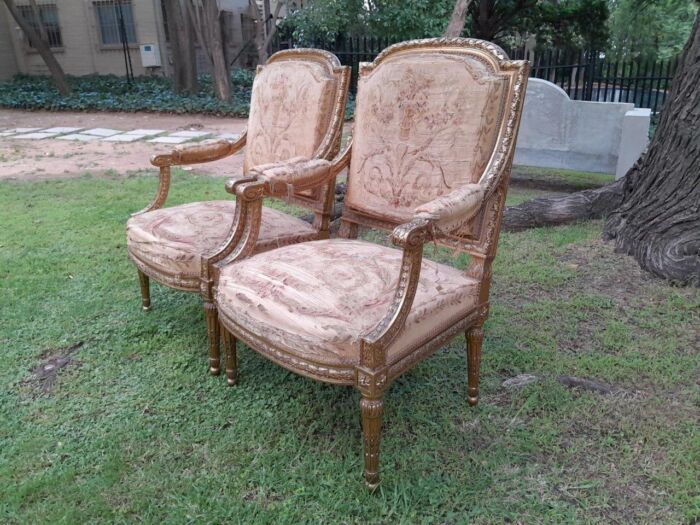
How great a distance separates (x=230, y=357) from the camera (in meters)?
2.20

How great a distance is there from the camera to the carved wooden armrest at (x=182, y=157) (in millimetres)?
2729

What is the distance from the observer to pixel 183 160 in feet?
9.07

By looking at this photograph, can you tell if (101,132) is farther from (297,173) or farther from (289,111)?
(297,173)

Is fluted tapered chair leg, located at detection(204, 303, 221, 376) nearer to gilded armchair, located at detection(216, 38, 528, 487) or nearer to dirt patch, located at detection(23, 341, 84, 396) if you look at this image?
gilded armchair, located at detection(216, 38, 528, 487)

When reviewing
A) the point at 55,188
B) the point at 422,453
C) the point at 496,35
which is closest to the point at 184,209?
the point at 422,453

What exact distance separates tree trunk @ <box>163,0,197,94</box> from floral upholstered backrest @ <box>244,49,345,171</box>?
9.20 metres

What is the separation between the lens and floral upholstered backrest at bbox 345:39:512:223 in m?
1.94

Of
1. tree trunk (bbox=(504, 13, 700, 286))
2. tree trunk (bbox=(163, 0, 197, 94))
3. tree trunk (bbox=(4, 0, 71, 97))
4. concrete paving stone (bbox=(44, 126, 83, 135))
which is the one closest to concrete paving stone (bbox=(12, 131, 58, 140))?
concrete paving stone (bbox=(44, 126, 83, 135))

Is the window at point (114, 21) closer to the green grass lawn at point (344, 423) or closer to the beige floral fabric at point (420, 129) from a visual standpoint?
the green grass lawn at point (344, 423)

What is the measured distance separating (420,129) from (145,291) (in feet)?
5.23

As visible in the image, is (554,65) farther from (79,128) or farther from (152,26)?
(152,26)

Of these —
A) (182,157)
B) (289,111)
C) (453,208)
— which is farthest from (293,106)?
(453,208)

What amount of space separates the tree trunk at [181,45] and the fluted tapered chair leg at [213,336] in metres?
10.1

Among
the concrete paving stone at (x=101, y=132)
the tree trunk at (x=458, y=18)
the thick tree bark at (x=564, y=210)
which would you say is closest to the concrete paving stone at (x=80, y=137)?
the concrete paving stone at (x=101, y=132)
